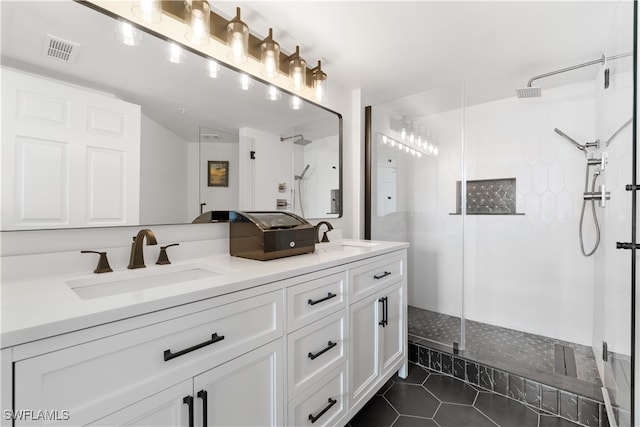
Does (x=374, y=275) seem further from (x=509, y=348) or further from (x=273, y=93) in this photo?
(x=509, y=348)

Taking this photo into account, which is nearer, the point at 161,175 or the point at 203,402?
the point at 203,402

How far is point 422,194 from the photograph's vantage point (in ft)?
9.20

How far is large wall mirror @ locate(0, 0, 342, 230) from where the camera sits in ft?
3.10

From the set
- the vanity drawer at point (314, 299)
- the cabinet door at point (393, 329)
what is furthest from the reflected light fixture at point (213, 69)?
the cabinet door at point (393, 329)

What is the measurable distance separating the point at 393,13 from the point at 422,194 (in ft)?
5.54

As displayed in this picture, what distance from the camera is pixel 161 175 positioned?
1.28 metres

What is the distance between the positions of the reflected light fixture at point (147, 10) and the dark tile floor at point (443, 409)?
7.08ft

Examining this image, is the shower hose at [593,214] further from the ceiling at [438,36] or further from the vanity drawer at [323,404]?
the vanity drawer at [323,404]

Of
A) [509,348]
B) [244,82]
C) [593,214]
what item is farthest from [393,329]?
[593,214]

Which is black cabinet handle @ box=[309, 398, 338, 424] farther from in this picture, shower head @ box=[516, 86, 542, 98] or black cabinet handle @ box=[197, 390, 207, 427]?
shower head @ box=[516, 86, 542, 98]

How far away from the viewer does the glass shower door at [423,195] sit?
2600 mm

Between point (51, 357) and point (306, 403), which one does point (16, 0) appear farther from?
point (306, 403)

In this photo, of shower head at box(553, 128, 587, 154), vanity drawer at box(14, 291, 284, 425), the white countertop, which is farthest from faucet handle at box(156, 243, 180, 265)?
shower head at box(553, 128, 587, 154)

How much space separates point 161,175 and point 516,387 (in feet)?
7.47
